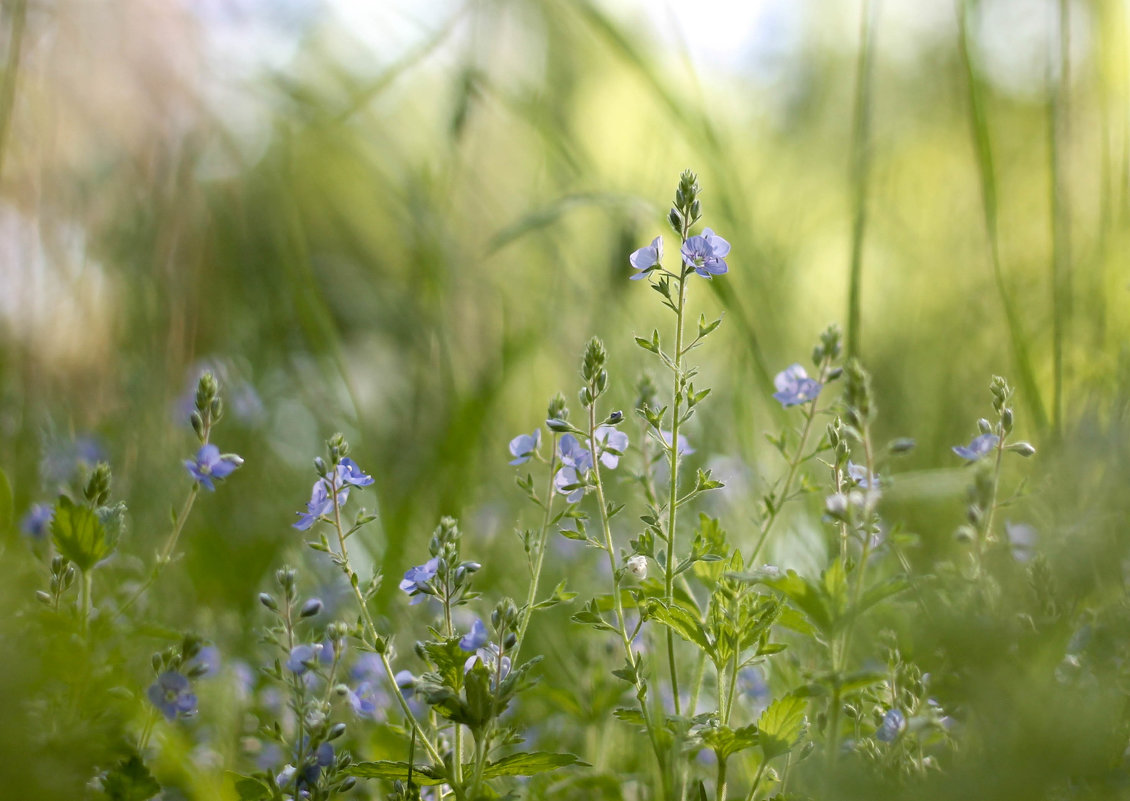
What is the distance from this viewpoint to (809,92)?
185 inches

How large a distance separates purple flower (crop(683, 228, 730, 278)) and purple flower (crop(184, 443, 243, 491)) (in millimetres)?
754

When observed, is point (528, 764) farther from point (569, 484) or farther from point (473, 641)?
point (569, 484)

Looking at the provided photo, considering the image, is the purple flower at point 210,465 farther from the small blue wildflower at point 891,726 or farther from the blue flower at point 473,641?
the small blue wildflower at point 891,726

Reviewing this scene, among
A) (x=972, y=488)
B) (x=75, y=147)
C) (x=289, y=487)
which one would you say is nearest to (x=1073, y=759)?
(x=972, y=488)

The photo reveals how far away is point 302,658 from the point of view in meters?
1.36

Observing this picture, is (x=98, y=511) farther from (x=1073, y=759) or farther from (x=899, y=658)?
(x=1073, y=759)

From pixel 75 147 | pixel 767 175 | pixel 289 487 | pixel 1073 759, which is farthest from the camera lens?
pixel 75 147

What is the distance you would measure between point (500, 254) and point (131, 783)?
3092mm

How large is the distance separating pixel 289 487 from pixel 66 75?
1983 millimetres

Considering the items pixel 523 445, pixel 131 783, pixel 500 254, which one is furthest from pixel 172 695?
pixel 500 254

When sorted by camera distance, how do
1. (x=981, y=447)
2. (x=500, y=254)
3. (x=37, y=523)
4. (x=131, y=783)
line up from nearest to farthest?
(x=131, y=783)
(x=981, y=447)
(x=37, y=523)
(x=500, y=254)

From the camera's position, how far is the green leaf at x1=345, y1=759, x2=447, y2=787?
3.89 ft

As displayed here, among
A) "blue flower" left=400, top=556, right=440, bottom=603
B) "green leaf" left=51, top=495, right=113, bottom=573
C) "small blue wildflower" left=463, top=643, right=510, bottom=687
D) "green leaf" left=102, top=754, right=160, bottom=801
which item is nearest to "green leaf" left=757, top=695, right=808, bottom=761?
"small blue wildflower" left=463, top=643, right=510, bottom=687

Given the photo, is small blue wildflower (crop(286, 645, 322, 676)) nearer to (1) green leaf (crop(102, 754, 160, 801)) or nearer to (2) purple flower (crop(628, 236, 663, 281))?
(1) green leaf (crop(102, 754, 160, 801))
